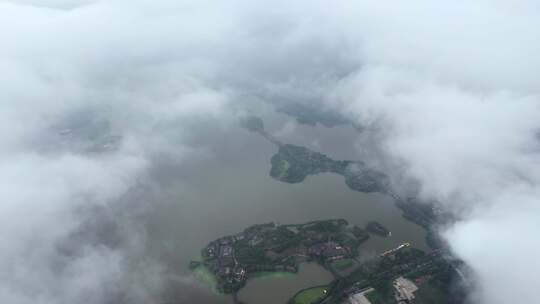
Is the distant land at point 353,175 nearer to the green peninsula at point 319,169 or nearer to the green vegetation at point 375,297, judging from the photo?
the green peninsula at point 319,169

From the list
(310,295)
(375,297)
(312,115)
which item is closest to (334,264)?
(310,295)

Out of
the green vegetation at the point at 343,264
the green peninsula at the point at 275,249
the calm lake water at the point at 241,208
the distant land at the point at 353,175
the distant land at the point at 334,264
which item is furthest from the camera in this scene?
the distant land at the point at 353,175

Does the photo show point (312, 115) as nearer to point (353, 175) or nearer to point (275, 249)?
point (353, 175)

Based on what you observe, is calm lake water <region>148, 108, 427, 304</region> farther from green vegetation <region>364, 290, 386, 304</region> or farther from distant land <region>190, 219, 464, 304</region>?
green vegetation <region>364, 290, 386, 304</region>

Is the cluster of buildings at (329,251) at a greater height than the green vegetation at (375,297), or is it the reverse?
the cluster of buildings at (329,251)

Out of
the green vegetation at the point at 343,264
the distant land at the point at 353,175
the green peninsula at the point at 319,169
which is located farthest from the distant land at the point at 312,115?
the green vegetation at the point at 343,264

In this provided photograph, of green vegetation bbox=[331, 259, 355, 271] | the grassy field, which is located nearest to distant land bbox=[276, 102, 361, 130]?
green vegetation bbox=[331, 259, 355, 271]

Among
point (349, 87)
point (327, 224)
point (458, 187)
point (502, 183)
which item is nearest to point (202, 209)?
point (327, 224)

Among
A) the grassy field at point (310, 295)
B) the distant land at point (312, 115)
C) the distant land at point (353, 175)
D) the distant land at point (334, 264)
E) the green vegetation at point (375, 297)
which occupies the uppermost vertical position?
the distant land at point (312, 115)
